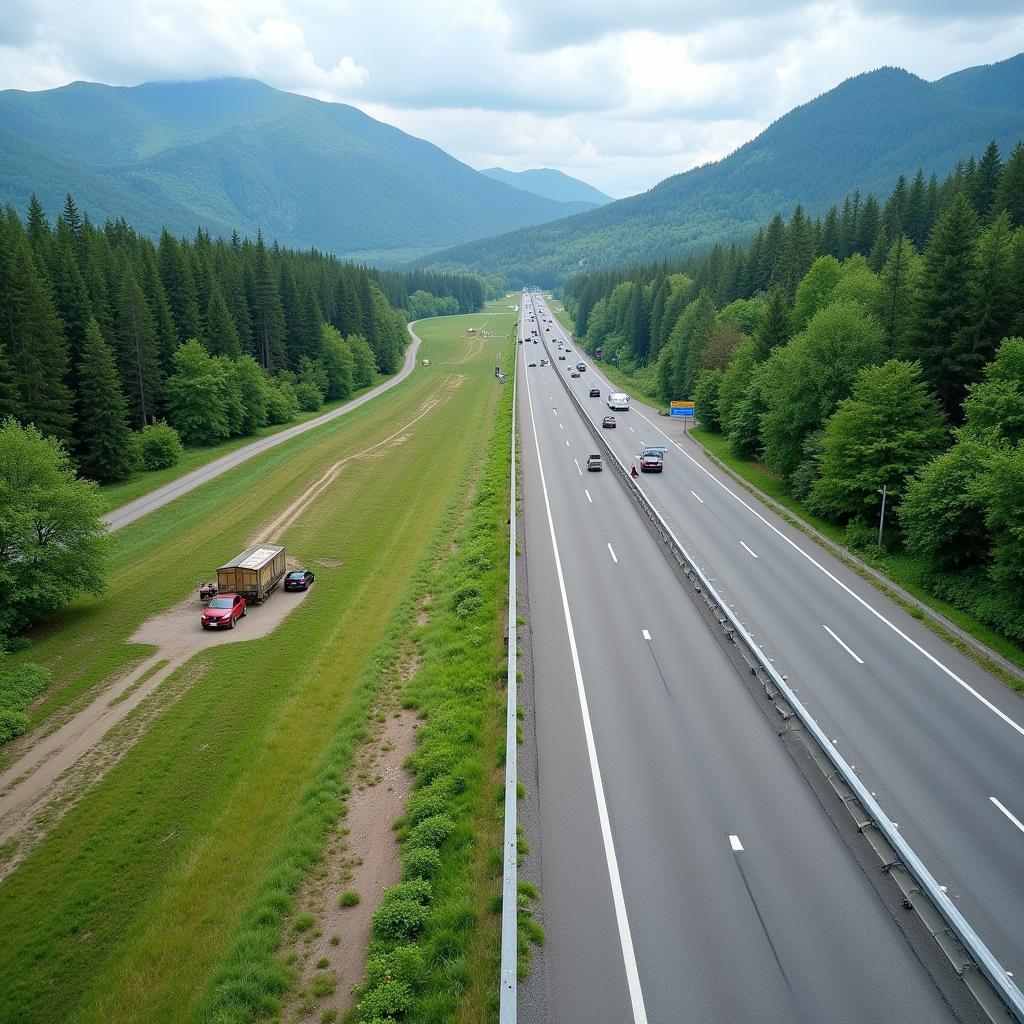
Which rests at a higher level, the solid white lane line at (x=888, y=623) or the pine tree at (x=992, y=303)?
the pine tree at (x=992, y=303)

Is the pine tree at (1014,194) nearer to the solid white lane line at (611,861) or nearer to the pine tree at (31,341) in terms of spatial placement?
the solid white lane line at (611,861)

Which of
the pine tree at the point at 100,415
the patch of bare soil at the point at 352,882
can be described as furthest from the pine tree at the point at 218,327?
the patch of bare soil at the point at 352,882

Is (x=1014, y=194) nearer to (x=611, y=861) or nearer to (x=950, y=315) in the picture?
(x=950, y=315)

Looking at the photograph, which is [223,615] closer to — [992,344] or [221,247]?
[992,344]

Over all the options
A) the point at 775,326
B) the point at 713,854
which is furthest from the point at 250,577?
the point at 775,326

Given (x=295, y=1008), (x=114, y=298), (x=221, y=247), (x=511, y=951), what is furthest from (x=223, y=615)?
(x=221, y=247)

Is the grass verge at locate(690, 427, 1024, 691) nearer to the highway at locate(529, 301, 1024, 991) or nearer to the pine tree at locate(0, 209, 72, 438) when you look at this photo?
the highway at locate(529, 301, 1024, 991)

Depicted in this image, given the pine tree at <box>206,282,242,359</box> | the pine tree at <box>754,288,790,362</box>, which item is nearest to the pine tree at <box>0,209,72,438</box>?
the pine tree at <box>206,282,242,359</box>
